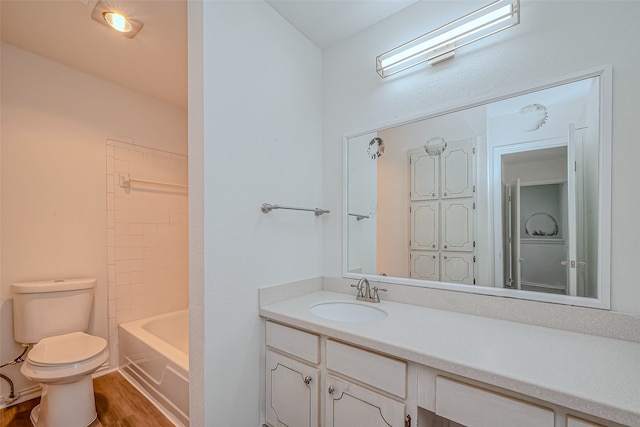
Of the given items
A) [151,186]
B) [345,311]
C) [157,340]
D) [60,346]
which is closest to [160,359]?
[157,340]

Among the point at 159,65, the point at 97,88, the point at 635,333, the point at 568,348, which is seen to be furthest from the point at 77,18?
the point at 635,333

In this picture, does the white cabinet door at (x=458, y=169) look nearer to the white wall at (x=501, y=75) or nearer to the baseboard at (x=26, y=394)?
the white wall at (x=501, y=75)

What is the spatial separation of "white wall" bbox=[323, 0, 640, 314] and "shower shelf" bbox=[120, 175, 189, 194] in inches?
63.1

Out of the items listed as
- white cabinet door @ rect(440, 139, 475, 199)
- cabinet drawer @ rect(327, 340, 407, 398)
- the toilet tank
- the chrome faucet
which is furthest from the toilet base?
white cabinet door @ rect(440, 139, 475, 199)

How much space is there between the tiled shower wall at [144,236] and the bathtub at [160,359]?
0.47 feet

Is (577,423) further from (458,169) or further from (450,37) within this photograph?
(450,37)

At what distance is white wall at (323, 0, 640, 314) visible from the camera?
100cm

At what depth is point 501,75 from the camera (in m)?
1.25

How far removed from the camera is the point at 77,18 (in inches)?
60.7

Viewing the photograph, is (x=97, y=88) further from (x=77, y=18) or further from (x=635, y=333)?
(x=635, y=333)

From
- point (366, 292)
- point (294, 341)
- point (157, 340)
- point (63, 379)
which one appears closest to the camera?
point (294, 341)

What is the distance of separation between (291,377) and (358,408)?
380 millimetres

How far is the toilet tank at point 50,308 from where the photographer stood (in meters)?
1.71

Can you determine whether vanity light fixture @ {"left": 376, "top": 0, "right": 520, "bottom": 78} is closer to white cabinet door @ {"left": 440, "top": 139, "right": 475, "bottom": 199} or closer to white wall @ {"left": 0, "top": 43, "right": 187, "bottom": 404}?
white cabinet door @ {"left": 440, "top": 139, "right": 475, "bottom": 199}
